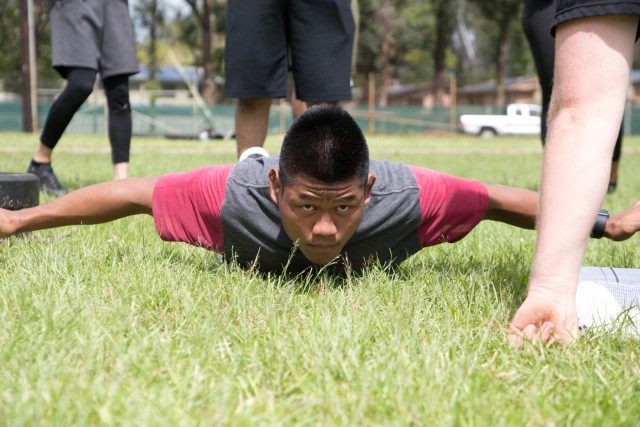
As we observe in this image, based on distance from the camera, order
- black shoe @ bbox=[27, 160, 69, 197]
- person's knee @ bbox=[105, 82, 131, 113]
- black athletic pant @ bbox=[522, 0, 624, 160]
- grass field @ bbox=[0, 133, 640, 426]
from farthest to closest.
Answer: person's knee @ bbox=[105, 82, 131, 113], black shoe @ bbox=[27, 160, 69, 197], black athletic pant @ bbox=[522, 0, 624, 160], grass field @ bbox=[0, 133, 640, 426]

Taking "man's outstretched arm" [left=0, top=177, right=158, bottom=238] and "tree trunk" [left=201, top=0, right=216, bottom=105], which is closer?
"man's outstretched arm" [left=0, top=177, right=158, bottom=238]

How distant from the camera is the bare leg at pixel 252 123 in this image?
439 centimetres

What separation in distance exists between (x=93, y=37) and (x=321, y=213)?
3.54 metres

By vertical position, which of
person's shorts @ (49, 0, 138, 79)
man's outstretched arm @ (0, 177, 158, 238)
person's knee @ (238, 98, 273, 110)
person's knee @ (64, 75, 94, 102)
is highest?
person's shorts @ (49, 0, 138, 79)

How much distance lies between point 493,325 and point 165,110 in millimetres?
34834

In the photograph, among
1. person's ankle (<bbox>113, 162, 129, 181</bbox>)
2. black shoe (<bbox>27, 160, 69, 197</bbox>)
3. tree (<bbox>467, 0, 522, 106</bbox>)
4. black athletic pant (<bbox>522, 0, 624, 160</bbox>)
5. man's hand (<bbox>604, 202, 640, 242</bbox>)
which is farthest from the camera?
tree (<bbox>467, 0, 522, 106</bbox>)

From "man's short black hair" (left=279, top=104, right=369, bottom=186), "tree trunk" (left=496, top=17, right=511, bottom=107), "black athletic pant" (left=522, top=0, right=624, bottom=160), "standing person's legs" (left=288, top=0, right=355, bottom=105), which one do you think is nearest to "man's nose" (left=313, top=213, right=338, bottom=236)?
"man's short black hair" (left=279, top=104, right=369, bottom=186)

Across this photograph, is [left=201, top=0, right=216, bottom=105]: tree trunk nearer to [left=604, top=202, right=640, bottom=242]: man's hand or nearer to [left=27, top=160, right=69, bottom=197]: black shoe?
[left=27, top=160, right=69, bottom=197]: black shoe

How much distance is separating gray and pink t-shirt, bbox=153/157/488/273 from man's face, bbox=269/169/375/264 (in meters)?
0.15

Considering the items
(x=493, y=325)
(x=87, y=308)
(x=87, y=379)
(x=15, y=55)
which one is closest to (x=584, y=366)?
(x=493, y=325)

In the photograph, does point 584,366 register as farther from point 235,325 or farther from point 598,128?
point 235,325

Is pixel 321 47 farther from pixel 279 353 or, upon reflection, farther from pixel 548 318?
pixel 279 353

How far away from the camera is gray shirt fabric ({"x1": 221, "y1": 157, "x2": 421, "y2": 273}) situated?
9.04 feet

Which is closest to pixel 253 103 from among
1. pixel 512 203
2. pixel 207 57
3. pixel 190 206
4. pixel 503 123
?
pixel 190 206
